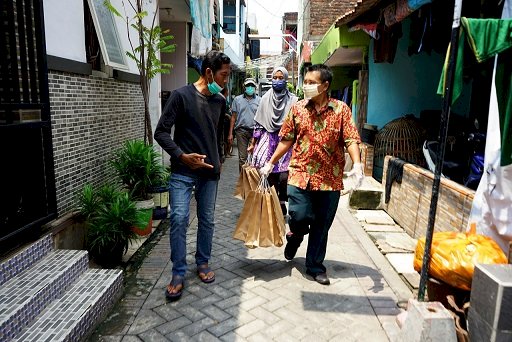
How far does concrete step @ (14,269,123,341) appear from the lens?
8.51 ft

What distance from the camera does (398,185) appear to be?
571 cm

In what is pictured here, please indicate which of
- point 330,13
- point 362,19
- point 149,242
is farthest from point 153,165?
point 330,13

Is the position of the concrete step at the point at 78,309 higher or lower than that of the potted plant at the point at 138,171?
lower

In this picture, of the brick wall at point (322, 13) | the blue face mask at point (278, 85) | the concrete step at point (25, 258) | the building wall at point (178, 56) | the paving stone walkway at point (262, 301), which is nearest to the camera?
the concrete step at point (25, 258)

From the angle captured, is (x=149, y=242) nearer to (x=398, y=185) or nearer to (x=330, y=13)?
(x=398, y=185)

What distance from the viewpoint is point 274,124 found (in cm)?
528

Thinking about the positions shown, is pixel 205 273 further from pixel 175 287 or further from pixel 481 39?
pixel 481 39

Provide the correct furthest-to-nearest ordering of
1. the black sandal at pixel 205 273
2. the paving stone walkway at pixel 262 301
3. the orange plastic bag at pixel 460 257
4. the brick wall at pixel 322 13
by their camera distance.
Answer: the brick wall at pixel 322 13 → the black sandal at pixel 205 273 → the paving stone walkway at pixel 262 301 → the orange plastic bag at pixel 460 257

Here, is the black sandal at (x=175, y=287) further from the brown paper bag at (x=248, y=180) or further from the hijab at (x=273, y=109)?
the hijab at (x=273, y=109)

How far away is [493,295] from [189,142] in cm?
251

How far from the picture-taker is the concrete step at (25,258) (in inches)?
113

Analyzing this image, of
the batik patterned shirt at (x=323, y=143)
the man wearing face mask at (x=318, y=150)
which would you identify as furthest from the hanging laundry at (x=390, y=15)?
the batik patterned shirt at (x=323, y=143)

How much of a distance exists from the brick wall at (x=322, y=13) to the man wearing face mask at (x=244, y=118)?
13.2 m

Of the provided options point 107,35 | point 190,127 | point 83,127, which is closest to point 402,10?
point 190,127
